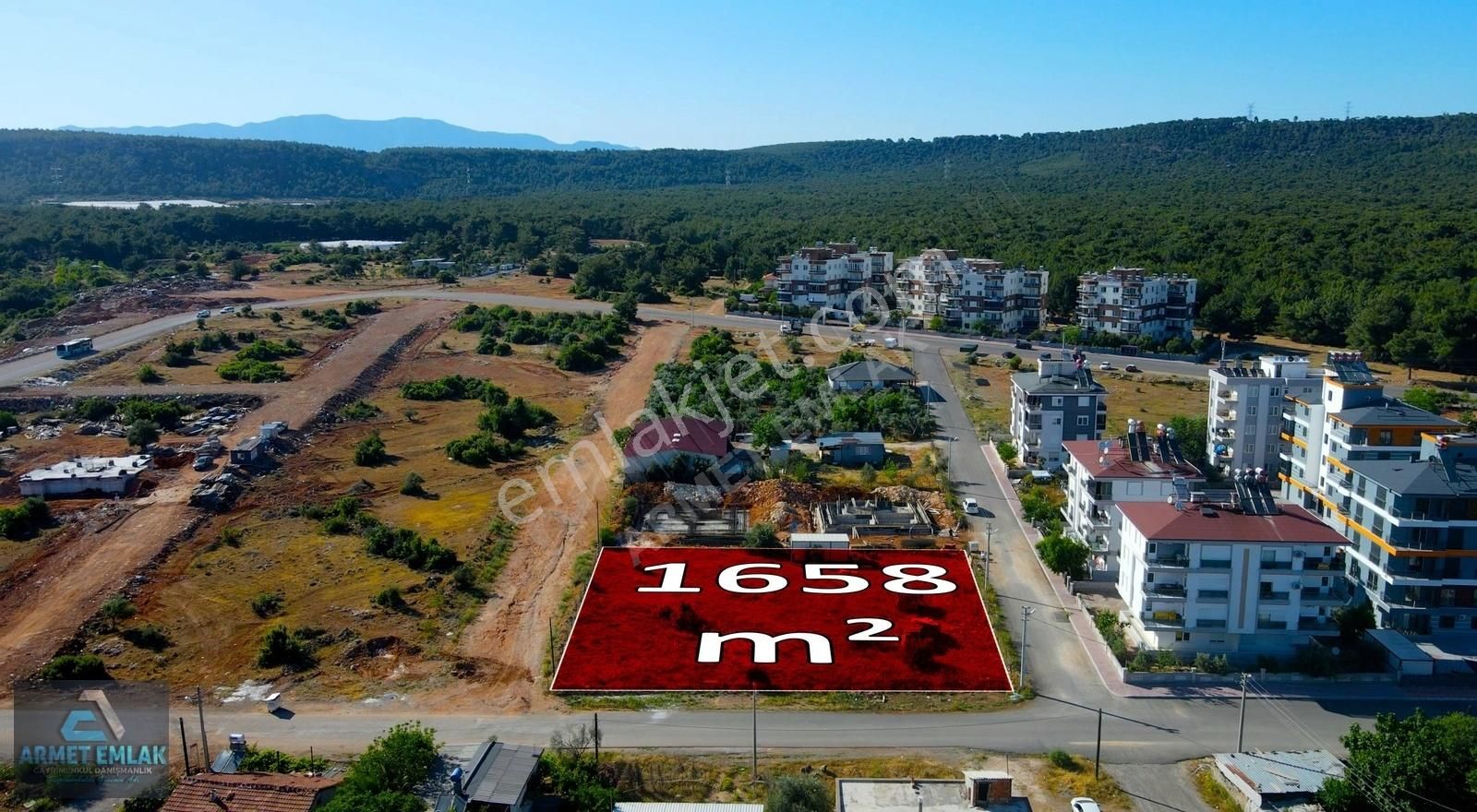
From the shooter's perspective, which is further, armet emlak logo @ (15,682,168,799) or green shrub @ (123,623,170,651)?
green shrub @ (123,623,170,651)

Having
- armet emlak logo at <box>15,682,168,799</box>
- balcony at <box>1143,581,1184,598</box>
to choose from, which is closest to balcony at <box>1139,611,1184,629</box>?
balcony at <box>1143,581,1184,598</box>

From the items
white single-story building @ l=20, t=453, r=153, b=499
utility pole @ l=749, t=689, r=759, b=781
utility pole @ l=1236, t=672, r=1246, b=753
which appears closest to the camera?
utility pole @ l=749, t=689, r=759, b=781

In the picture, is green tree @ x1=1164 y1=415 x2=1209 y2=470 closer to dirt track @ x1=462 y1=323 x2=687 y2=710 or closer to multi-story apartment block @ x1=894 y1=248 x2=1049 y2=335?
dirt track @ x1=462 y1=323 x2=687 y2=710

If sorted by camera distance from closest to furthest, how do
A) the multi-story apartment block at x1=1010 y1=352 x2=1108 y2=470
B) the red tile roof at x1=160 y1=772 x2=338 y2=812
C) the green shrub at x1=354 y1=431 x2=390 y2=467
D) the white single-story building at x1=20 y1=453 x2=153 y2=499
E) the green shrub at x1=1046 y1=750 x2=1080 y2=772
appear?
the red tile roof at x1=160 y1=772 x2=338 y2=812, the green shrub at x1=1046 y1=750 x2=1080 y2=772, the white single-story building at x1=20 y1=453 x2=153 y2=499, the multi-story apartment block at x1=1010 y1=352 x2=1108 y2=470, the green shrub at x1=354 y1=431 x2=390 y2=467

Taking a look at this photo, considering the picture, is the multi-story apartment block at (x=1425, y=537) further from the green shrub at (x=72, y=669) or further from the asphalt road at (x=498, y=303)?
the asphalt road at (x=498, y=303)

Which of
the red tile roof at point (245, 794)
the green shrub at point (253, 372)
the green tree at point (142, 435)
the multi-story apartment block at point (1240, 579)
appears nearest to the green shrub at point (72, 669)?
the red tile roof at point (245, 794)

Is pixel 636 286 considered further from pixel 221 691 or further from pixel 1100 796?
pixel 1100 796

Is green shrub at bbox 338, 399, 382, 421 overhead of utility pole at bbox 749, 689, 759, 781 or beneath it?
overhead

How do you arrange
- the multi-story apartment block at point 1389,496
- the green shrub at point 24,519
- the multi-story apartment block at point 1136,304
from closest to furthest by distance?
the multi-story apartment block at point 1389,496 < the green shrub at point 24,519 < the multi-story apartment block at point 1136,304

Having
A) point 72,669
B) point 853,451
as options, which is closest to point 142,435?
point 72,669
